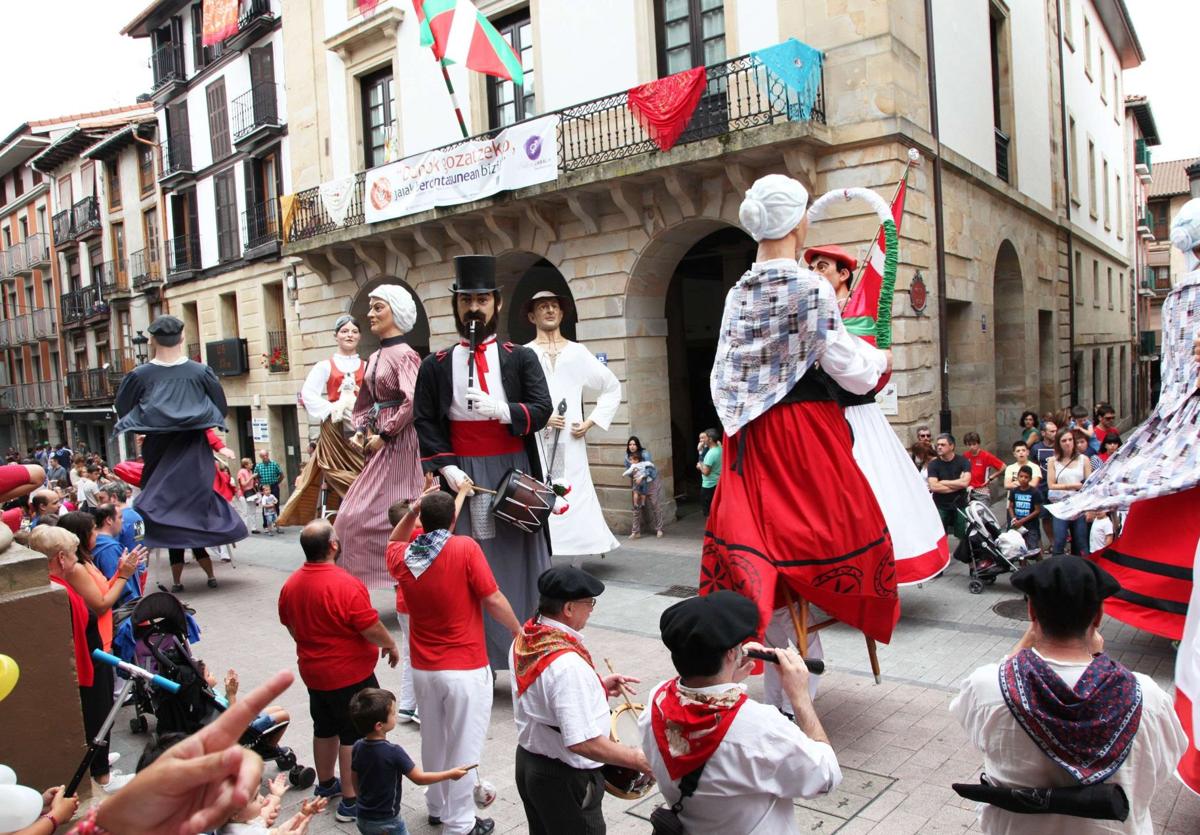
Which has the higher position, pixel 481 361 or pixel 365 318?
pixel 365 318

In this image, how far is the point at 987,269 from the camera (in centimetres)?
1303

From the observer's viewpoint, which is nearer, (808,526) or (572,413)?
(808,526)

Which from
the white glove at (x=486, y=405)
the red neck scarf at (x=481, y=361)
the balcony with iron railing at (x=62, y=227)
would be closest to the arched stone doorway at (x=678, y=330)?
the red neck scarf at (x=481, y=361)

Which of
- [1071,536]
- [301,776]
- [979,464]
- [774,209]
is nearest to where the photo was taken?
[774,209]

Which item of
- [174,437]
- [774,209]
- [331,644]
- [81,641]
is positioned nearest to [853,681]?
[774,209]

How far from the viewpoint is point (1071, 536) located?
7.57 m

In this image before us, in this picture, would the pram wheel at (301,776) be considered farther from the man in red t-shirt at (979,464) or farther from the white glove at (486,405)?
the man in red t-shirt at (979,464)

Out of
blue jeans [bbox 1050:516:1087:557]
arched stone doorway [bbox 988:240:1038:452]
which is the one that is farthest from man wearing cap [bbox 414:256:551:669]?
arched stone doorway [bbox 988:240:1038:452]

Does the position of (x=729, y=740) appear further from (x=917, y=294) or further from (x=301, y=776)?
(x=917, y=294)

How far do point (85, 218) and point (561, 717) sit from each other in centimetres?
3313

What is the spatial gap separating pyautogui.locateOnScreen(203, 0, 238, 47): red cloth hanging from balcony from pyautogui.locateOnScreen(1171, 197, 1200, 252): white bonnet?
19.8m

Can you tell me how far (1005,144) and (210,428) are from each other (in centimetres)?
1260

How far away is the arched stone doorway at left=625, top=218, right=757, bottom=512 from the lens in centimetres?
1214

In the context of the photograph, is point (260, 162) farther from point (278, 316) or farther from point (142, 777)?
point (142, 777)
